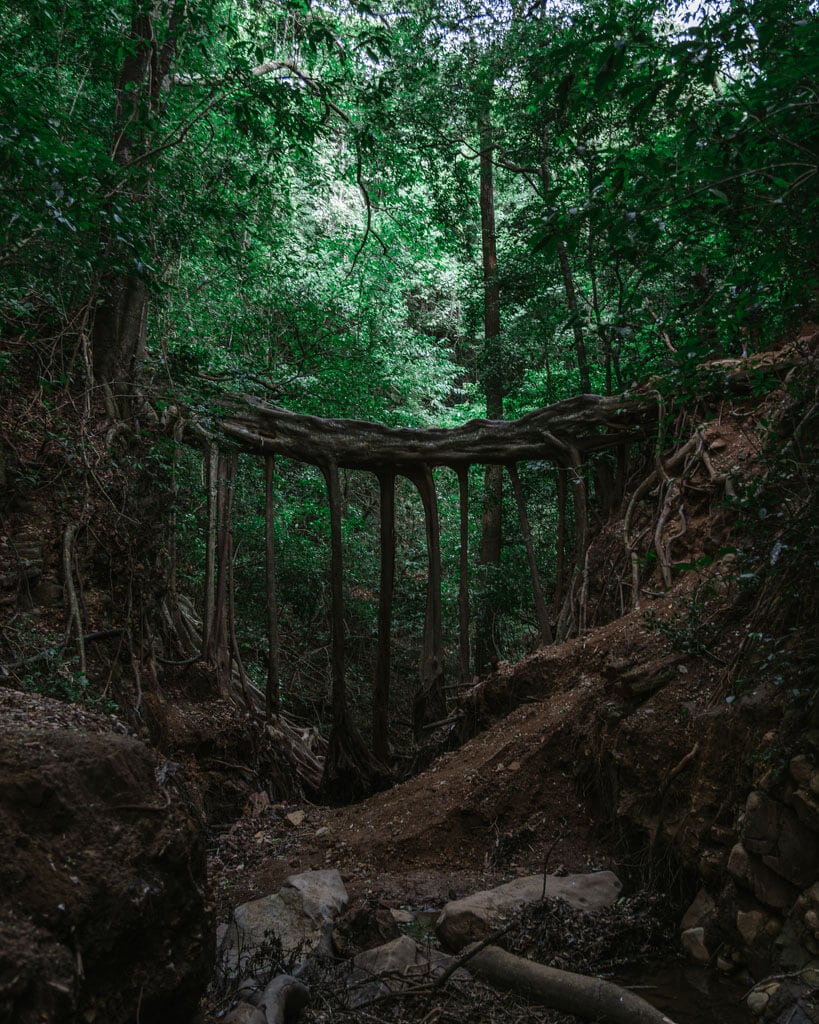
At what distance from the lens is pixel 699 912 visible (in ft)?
10.4

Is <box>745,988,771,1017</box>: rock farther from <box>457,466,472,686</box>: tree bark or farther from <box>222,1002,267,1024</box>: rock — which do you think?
<box>457,466,472,686</box>: tree bark

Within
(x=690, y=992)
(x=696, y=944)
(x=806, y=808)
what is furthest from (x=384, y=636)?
(x=806, y=808)

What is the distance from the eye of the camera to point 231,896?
14.2ft

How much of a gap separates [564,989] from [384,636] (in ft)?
16.1

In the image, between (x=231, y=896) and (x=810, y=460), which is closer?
(x=810, y=460)

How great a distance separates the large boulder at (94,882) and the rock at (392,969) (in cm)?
111

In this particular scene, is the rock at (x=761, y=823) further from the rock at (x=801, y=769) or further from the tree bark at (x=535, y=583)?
the tree bark at (x=535, y=583)

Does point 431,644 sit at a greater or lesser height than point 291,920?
greater

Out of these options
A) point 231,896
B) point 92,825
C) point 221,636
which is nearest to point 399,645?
point 221,636

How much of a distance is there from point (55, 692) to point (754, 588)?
389cm

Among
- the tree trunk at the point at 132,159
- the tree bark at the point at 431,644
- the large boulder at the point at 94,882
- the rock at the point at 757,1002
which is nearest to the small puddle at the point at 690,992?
the rock at the point at 757,1002

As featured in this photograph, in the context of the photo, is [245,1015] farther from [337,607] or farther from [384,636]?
[384,636]

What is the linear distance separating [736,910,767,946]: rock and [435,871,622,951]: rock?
76 cm

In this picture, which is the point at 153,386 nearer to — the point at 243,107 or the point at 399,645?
the point at 243,107
